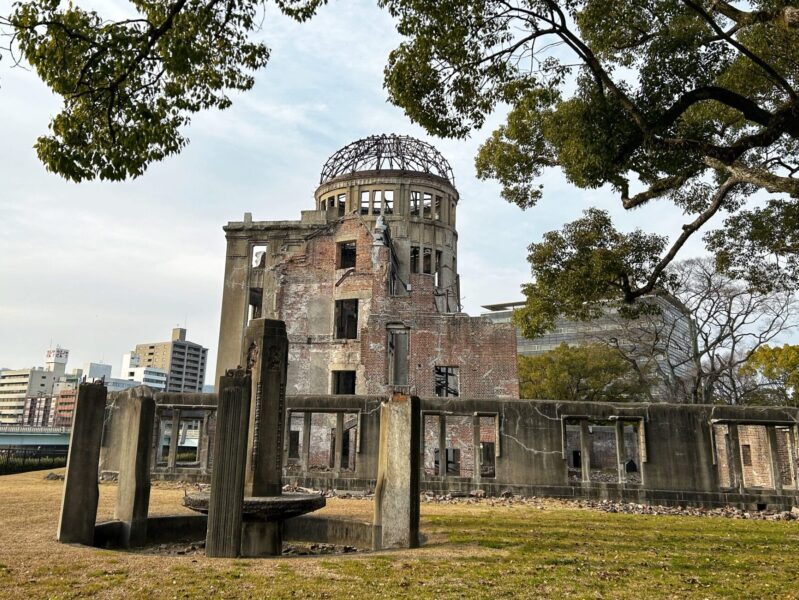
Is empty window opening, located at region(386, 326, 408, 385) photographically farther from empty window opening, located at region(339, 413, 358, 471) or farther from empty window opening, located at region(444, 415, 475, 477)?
empty window opening, located at region(444, 415, 475, 477)

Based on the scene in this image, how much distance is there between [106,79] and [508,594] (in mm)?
7104

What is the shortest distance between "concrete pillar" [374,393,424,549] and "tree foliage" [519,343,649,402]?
2872 cm

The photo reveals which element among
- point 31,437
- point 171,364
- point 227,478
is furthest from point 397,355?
point 171,364

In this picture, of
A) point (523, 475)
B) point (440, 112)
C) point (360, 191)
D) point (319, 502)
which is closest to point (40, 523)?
point (319, 502)

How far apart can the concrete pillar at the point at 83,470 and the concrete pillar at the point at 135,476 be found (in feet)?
2.77

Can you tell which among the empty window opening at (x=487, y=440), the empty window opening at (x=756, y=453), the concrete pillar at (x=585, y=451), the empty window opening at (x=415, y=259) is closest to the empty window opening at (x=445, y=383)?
the empty window opening at (x=487, y=440)

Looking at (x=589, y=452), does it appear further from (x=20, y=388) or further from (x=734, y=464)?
(x=20, y=388)

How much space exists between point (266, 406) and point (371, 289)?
62.2 feet

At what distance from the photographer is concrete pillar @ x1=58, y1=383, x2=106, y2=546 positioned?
734 cm

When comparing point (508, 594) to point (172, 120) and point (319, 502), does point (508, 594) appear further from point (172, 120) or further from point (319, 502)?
point (172, 120)

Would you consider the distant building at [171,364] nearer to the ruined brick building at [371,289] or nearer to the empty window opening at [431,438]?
the ruined brick building at [371,289]

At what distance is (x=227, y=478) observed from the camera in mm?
6672

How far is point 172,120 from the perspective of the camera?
8094mm

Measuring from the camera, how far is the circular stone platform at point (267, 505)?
7527 mm
